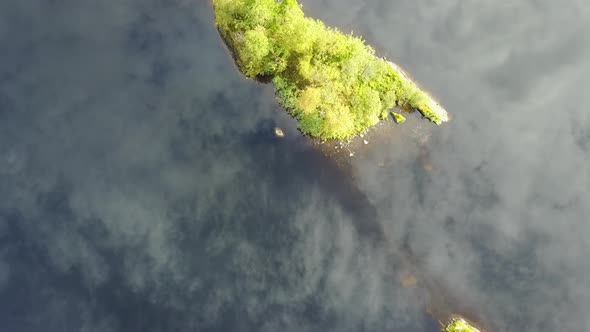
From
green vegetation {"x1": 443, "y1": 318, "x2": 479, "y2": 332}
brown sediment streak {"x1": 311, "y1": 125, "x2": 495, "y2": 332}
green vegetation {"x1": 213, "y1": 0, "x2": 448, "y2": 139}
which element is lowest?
green vegetation {"x1": 443, "y1": 318, "x2": 479, "y2": 332}

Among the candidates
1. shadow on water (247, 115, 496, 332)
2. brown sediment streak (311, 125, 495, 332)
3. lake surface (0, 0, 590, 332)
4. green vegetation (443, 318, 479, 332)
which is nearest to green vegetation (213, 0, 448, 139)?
brown sediment streak (311, 125, 495, 332)

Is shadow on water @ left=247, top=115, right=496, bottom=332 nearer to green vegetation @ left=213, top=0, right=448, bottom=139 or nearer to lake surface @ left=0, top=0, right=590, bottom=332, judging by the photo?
lake surface @ left=0, top=0, right=590, bottom=332

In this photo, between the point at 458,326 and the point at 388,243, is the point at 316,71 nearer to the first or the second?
the point at 388,243

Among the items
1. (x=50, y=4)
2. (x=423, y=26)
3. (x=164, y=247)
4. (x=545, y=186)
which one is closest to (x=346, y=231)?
(x=164, y=247)

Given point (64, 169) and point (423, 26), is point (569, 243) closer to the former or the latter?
point (423, 26)

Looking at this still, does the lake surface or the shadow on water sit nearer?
the lake surface

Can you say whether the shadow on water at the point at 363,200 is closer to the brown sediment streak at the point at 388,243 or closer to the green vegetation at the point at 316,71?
the brown sediment streak at the point at 388,243
